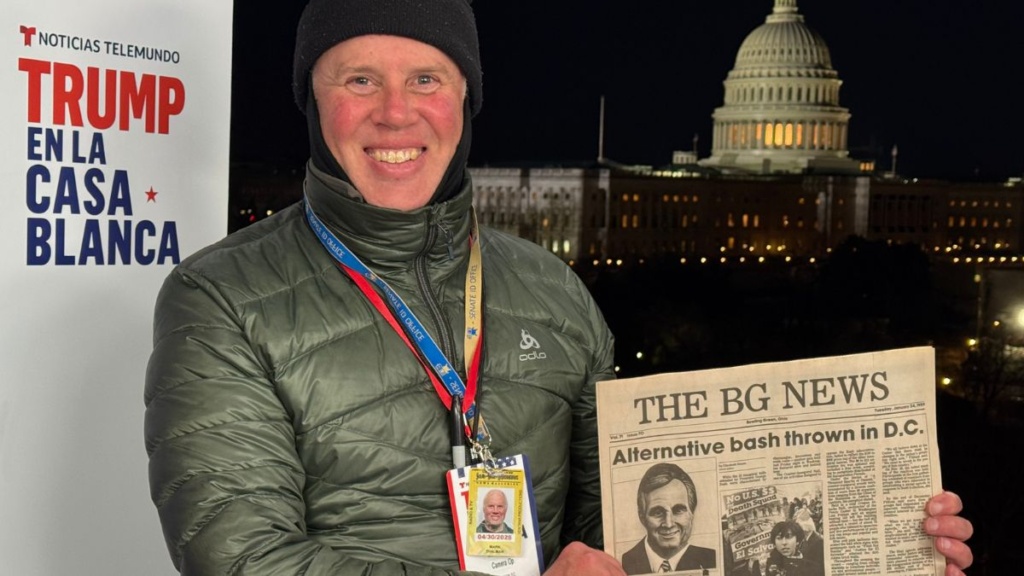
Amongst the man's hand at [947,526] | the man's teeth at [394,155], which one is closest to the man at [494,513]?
the man's teeth at [394,155]

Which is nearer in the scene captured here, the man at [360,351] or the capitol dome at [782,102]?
the man at [360,351]

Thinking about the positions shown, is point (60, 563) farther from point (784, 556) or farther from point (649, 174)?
point (649, 174)

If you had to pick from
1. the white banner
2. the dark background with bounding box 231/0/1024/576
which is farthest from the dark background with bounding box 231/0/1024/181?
the white banner

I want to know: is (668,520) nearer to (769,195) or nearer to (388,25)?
(388,25)

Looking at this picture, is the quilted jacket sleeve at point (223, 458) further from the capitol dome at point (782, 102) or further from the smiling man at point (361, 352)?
the capitol dome at point (782, 102)

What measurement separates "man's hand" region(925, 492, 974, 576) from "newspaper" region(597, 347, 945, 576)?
2 cm

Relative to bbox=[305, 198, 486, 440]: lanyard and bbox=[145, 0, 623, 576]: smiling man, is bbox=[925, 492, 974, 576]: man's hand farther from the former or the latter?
bbox=[305, 198, 486, 440]: lanyard

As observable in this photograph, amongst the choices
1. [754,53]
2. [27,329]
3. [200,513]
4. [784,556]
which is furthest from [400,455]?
[754,53]

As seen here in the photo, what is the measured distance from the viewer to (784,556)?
176 centimetres

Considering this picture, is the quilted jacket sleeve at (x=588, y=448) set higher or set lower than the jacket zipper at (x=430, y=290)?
lower

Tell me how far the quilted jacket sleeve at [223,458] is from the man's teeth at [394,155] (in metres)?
0.26

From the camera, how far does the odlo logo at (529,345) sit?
5.90 feet

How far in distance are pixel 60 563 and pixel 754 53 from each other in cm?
5850

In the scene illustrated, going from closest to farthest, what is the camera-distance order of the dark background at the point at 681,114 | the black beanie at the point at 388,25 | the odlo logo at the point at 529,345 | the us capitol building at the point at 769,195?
the black beanie at the point at 388,25 < the odlo logo at the point at 529,345 < the dark background at the point at 681,114 < the us capitol building at the point at 769,195
